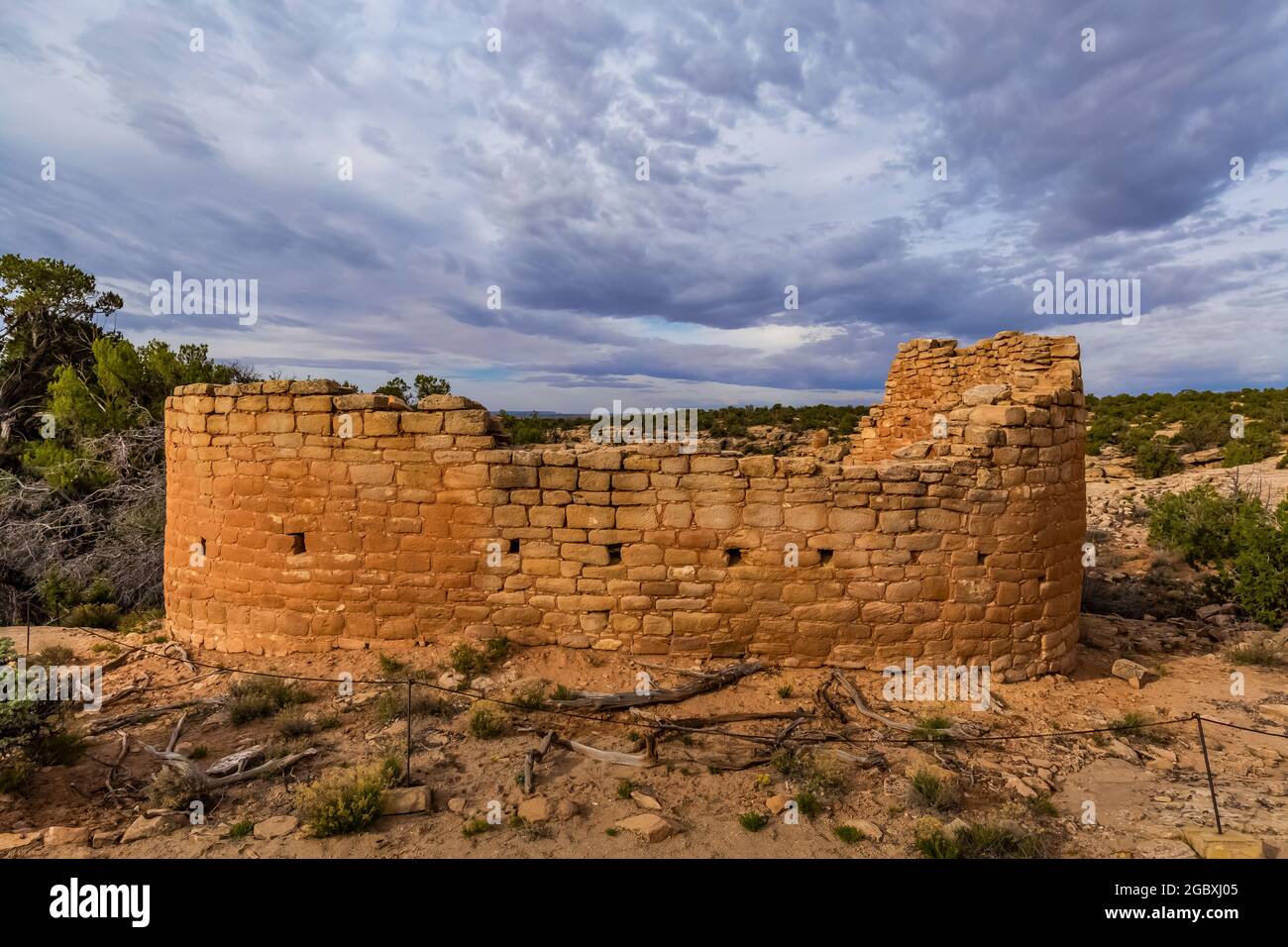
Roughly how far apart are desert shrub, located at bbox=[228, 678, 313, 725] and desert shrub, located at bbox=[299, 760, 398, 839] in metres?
1.81

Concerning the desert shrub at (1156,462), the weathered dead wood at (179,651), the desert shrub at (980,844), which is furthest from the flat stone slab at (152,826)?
the desert shrub at (1156,462)

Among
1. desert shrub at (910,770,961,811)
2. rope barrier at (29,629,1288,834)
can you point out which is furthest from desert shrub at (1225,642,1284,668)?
desert shrub at (910,770,961,811)

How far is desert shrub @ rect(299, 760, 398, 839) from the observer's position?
4184 millimetres

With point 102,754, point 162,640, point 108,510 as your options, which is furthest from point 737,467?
point 108,510

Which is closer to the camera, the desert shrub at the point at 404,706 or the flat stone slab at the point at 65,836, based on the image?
the flat stone slab at the point at 65,836

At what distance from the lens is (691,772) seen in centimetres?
514

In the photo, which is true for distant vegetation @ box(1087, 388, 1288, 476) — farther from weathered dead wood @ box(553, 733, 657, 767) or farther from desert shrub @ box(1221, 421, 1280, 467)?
weathered dead wood @ box(553, 733, 657, 767)

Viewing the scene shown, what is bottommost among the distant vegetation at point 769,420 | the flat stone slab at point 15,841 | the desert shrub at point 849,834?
the desert shrub at point 849,834

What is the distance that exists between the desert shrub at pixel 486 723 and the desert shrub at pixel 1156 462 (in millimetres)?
23117

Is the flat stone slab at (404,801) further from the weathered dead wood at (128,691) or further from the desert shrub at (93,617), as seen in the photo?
the desert shrub at (93,617)

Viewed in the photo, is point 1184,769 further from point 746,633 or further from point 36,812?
point 36,812

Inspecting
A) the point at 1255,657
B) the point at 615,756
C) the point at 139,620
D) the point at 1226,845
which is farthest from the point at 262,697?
the point at 1255,657

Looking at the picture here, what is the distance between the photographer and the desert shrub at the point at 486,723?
18.2ft
